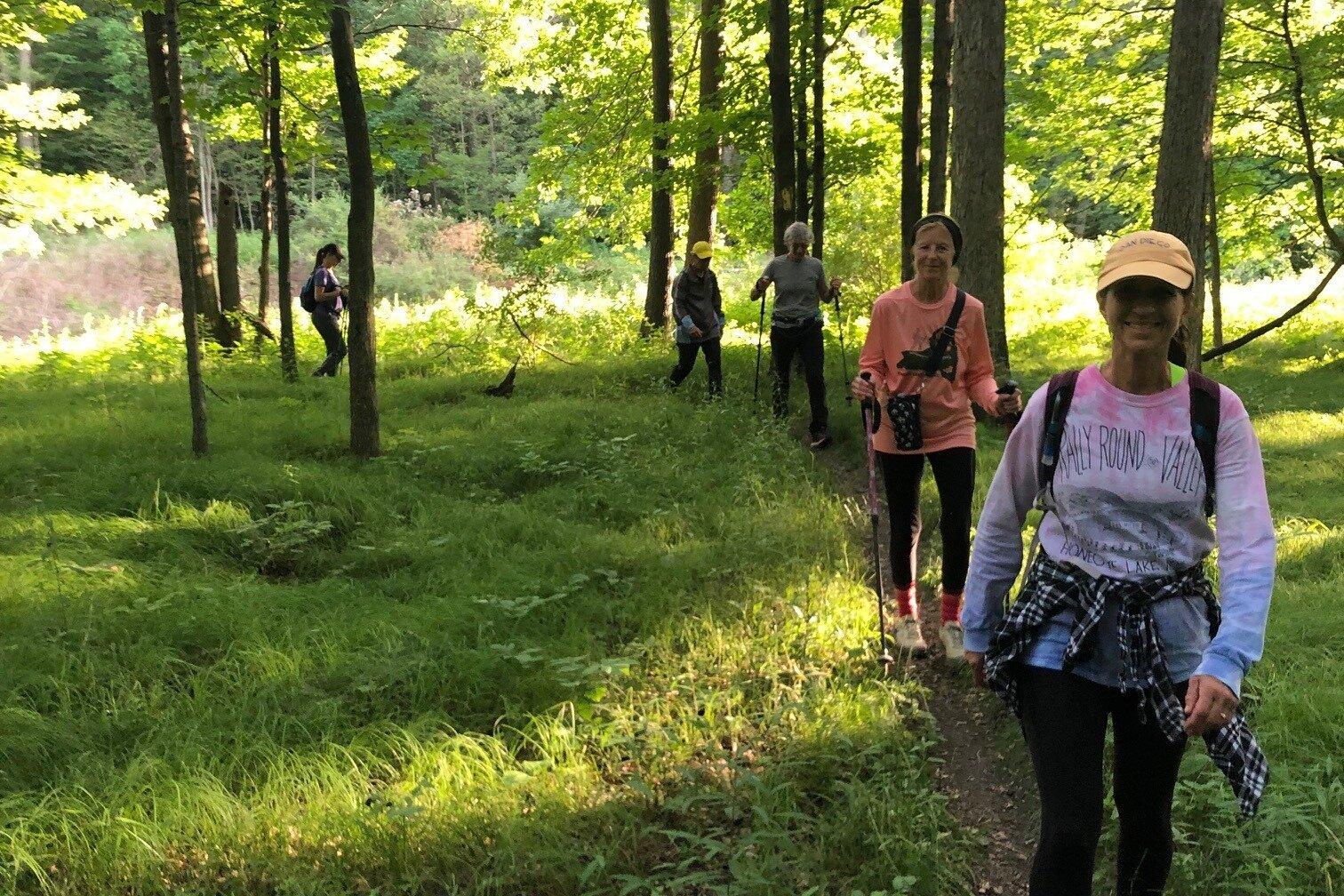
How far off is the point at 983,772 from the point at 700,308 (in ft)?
26.5

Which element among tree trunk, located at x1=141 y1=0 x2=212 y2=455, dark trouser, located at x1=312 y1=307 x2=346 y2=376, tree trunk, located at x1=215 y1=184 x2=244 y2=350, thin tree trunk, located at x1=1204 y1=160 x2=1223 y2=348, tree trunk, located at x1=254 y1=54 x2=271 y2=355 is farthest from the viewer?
tree trunk, located at x1=215 y1=184 x2=244 y2=350

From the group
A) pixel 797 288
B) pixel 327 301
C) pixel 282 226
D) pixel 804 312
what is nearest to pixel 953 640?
pixel 804 312

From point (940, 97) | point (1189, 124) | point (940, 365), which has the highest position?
point (940, 97)

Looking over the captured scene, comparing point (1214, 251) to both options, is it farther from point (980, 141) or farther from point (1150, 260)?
point (1150, 260)

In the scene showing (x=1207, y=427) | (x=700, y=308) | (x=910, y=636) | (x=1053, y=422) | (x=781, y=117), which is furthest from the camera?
(x=781, y=117)

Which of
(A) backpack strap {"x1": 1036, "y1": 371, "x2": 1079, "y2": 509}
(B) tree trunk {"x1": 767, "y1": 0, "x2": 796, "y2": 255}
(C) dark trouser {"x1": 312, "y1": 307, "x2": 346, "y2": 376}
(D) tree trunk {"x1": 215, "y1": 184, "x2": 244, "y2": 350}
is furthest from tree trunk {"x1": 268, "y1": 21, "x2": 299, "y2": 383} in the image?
(A) backpack strap {"x1": 1036, "y1": 371, "x2": 1079, "y2": 509}

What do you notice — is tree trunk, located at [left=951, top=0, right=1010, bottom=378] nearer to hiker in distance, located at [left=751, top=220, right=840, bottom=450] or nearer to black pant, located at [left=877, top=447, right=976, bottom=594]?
hiker in distance, located at [left=751, top=220, right=840, bottom=450]

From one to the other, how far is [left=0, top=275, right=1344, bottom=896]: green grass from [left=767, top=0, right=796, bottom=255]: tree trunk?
14.5 feet

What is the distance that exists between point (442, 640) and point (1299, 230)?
61.3 ft

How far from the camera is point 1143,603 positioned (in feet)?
7.68

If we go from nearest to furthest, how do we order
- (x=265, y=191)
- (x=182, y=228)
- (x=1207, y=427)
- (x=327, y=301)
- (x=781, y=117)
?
(x=1207, y=427)
(x=182, y=228)
(x=781, y=117)
(x=327, y=301)
(x=265, y=191)

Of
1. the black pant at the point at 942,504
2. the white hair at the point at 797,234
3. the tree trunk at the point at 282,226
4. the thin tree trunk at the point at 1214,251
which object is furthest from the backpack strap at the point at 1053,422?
the thin tree trunk at the point at 1214,251

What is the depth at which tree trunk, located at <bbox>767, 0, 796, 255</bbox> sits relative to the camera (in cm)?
1154

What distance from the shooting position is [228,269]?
15.4m
